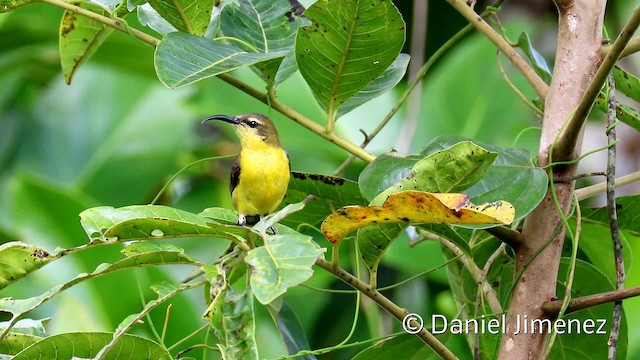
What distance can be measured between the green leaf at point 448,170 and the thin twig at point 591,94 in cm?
18

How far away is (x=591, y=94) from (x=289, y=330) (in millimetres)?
→ 770

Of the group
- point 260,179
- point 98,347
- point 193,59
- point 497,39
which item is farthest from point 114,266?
point 260,179

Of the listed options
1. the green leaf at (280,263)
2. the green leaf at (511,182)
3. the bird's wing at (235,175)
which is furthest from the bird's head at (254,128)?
the green leaf at (280,263)

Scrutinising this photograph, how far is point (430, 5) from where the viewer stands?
4.68 metres

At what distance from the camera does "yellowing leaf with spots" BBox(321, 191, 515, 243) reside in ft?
4.05

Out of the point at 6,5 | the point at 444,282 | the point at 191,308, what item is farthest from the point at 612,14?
the point at 6,5

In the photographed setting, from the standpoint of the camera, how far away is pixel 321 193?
1826mm

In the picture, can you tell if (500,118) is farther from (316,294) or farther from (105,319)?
(105,319)

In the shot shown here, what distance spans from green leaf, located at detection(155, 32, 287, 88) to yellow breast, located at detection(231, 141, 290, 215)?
93 centimetres

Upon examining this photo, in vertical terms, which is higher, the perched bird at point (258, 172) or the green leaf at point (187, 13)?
the green leaf at point (187, 13)

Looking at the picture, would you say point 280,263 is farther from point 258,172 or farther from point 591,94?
point 258,172

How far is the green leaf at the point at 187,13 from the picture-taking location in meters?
1.58

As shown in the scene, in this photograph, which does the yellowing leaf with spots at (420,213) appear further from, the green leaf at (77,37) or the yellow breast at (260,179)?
the yellow breast at (260,179)

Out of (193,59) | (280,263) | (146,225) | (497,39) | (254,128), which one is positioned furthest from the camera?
(254,128)
